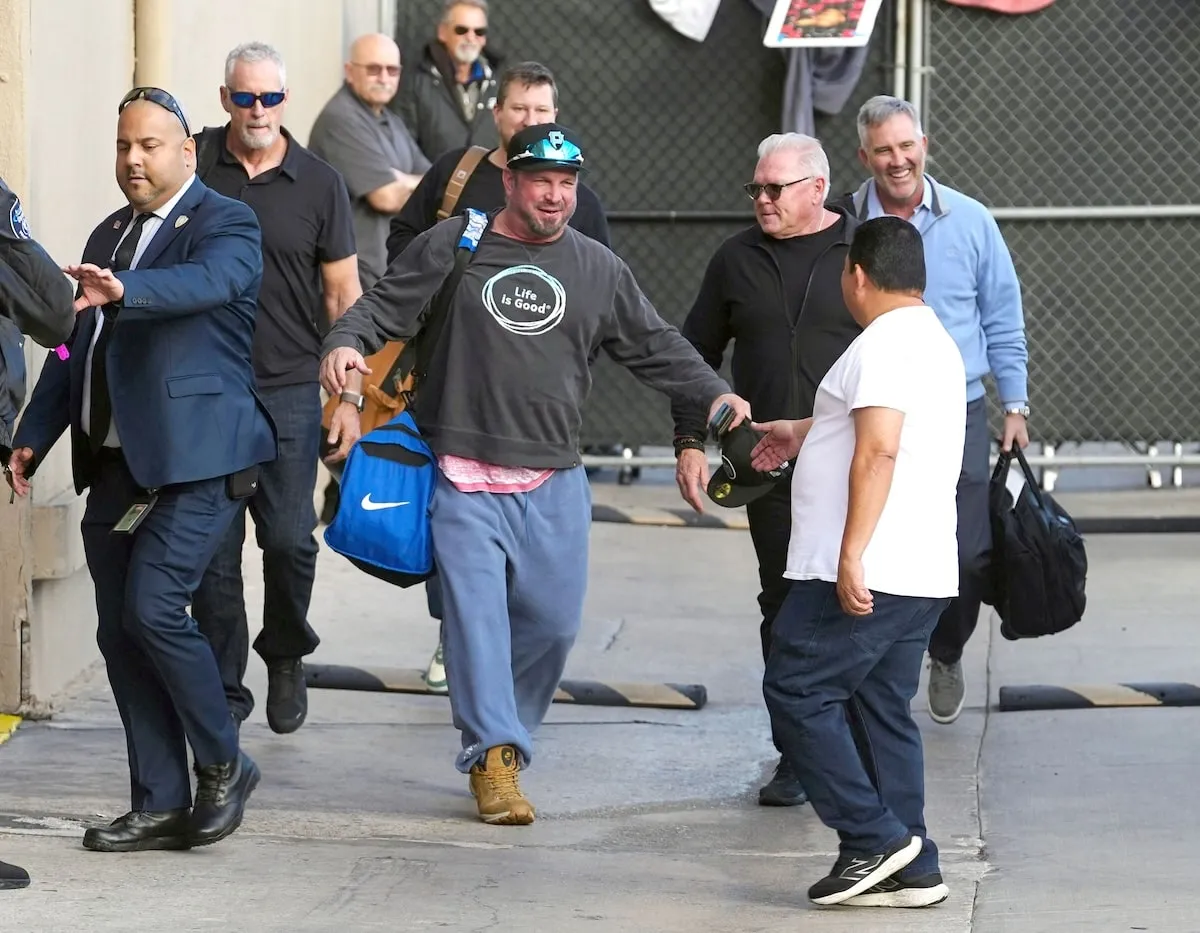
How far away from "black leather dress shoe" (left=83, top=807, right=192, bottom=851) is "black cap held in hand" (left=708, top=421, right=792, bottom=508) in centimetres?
164

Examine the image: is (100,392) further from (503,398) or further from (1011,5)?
(1011,5)

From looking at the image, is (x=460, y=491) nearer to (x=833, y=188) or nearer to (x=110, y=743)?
(x=110, y=743)

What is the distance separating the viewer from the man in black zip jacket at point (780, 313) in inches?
243

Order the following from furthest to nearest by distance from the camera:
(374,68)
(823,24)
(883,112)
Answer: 1. (823,24)
2. (374,68)
3. (883,112)

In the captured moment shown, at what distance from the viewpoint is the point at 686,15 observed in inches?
458

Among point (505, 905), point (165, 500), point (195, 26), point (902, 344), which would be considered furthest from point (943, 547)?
point (195, 26)

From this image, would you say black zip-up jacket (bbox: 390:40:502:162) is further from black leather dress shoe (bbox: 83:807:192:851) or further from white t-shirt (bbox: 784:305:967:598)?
white t-shirt (bbox: 784:305:967:598)

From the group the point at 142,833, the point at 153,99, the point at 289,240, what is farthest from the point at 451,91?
the point at 142,833

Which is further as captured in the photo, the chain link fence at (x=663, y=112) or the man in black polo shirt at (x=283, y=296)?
the chain link fence at (x=663, y=112)

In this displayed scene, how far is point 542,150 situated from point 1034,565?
2.17m

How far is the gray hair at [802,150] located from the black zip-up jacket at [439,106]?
508 centimetres

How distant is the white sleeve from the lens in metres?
4.94

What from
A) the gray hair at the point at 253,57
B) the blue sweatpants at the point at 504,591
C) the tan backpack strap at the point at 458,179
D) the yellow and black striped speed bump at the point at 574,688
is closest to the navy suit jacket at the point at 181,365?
the blue sweatpants at the point at 504,591

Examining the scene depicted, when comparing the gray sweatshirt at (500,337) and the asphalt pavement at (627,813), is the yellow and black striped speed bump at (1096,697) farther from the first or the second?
the gray sweatshirt at (500,337)
